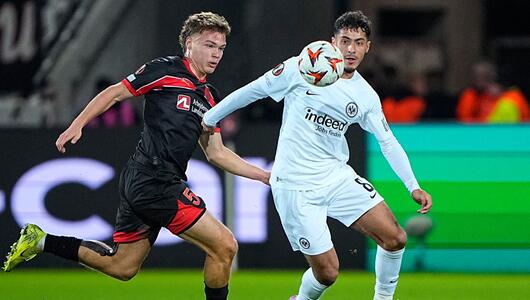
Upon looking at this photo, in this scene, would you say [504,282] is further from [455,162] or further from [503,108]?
[503,108]

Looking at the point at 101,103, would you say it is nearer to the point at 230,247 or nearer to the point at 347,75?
the point at 230,247

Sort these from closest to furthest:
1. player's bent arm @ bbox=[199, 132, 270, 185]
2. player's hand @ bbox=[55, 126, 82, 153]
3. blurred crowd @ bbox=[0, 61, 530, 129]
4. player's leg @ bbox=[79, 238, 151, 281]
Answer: player's hand @ bbox=[55, 126, 82, 153], player's leg @ bbox=[79, 238, 151, 281], player's bent arm @ bbox=[199, 132, 270, 185], blurred crowd @ bbox=[0, 61, 530, 129]

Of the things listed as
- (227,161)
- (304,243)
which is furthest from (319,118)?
(304,243)

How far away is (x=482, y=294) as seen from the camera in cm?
1057

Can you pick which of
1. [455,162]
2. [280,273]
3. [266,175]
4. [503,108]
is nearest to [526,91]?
[503,108]

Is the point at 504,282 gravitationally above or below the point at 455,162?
below

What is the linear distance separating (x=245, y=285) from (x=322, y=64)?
368cm

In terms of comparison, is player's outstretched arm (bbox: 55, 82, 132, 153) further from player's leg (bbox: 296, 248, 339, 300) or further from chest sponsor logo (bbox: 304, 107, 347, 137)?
player's leg (bbox: 296, 248, 339, 300)

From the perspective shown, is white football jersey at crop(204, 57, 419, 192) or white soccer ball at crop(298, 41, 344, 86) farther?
white football jersey at crop(204, 57, 419, 192)

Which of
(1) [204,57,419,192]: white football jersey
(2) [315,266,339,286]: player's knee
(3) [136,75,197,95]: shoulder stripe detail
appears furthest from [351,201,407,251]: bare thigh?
(3) [136,75,197,95]: shoulder stripe detail

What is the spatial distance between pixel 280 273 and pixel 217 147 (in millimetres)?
3836

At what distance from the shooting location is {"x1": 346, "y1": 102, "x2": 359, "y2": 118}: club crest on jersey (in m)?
8.44

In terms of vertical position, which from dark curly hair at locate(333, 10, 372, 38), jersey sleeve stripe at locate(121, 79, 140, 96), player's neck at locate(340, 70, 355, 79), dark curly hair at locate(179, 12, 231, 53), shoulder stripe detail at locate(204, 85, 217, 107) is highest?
dark curly hair at locate(333, 10, 372, 38)

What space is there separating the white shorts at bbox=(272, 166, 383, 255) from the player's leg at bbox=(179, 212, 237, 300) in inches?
19.2
